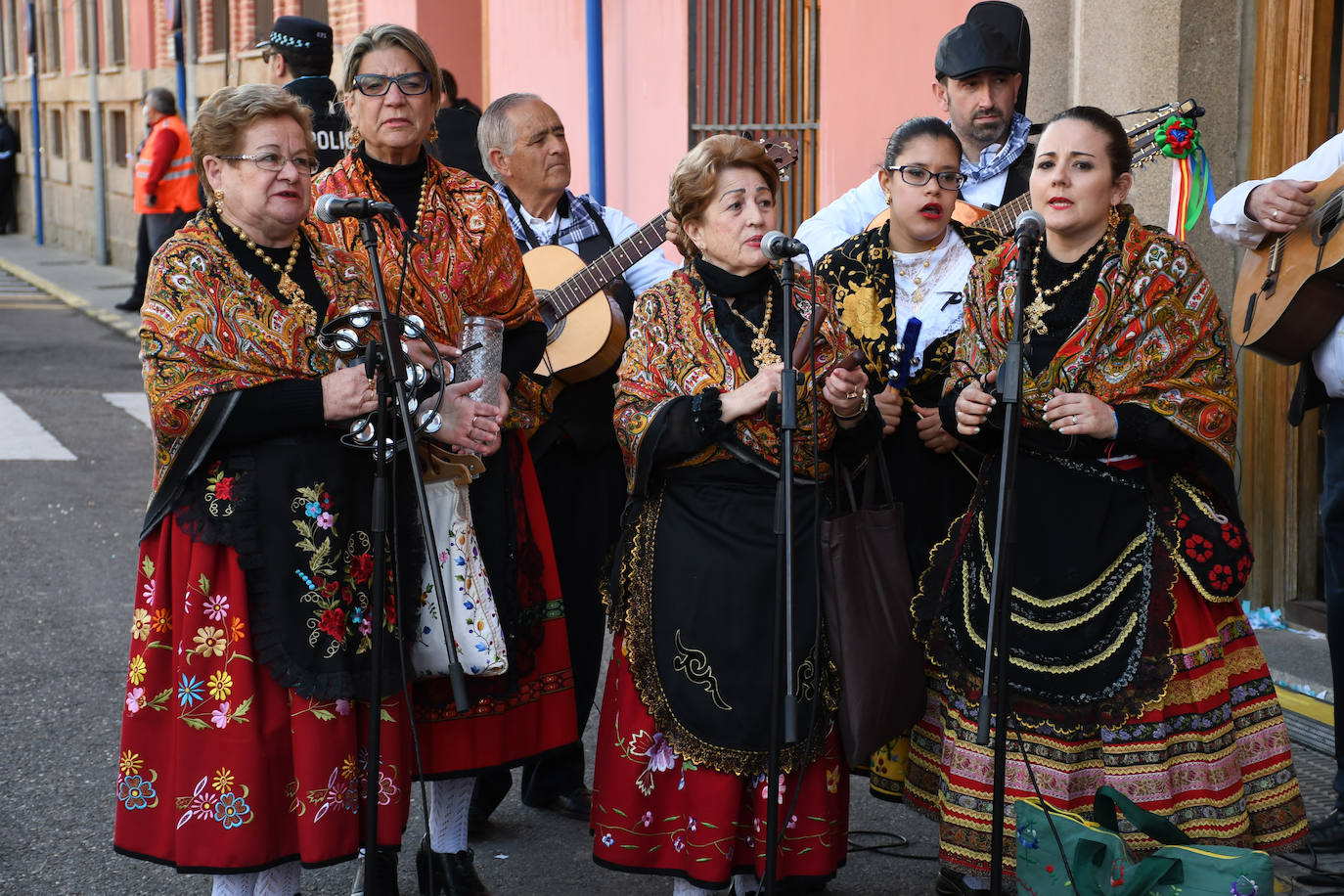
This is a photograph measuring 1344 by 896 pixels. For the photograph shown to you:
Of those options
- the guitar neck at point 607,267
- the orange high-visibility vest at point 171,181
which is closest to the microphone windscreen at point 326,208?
the guitar neck at point 607,267

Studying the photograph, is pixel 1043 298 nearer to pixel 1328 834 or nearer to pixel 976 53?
pixel 976 53

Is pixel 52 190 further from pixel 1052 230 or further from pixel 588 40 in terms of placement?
pixel 1052 230

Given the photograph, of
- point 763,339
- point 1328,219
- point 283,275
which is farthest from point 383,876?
point 1328,219

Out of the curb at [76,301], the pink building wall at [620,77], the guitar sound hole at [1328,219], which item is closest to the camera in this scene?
the guitar sound hole at [1328,219]

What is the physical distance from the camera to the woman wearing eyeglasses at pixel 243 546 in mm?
3428

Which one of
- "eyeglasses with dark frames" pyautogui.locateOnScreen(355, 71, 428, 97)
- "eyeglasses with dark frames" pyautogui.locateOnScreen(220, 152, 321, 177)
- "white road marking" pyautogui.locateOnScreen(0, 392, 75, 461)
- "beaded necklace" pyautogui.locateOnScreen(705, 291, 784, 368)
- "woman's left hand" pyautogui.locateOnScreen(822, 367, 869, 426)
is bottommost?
"white road marking" pyautogui.locateOnScreen(0, 392, 75, 461)

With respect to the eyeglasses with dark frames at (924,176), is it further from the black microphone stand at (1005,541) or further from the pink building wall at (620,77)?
the pink building wall at (620,77)

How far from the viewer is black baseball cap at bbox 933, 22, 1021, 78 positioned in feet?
15.8

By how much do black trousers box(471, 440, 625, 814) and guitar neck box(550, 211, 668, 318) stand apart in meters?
0.46

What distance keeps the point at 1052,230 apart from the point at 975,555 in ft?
2.68

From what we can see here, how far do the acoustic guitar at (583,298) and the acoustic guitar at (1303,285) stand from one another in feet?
4.62

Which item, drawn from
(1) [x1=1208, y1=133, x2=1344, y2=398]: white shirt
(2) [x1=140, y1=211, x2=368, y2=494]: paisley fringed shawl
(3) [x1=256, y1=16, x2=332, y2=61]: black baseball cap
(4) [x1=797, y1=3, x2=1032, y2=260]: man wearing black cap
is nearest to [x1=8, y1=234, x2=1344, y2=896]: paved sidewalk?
(1) [x1=1208, y1=133, x2=1344, y2=398]: white shirt

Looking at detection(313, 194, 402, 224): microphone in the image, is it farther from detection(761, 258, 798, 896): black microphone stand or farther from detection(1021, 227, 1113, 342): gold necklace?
detection(1021, 227, 1113, 342): gold necklace

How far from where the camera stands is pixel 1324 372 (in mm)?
Answer: 4375
